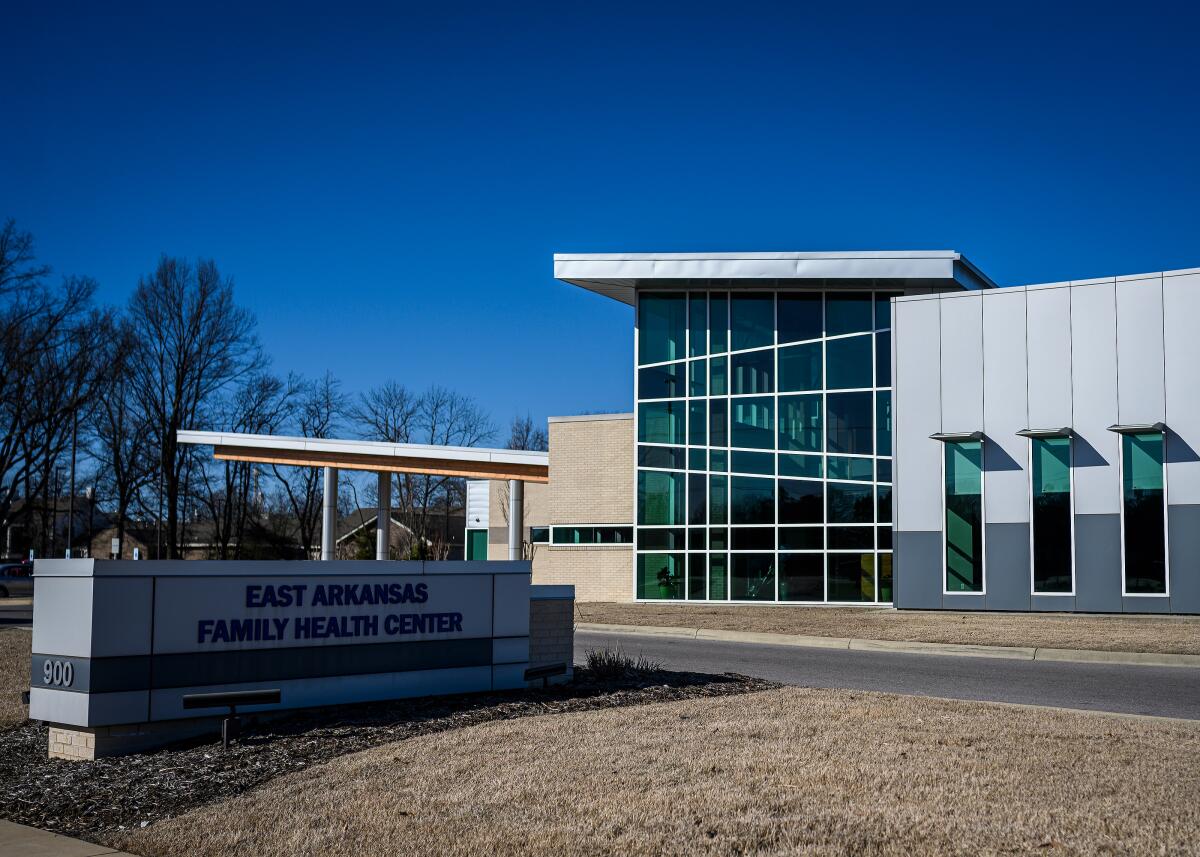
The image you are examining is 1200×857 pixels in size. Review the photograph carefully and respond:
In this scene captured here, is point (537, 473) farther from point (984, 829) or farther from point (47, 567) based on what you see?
point (984, 829)

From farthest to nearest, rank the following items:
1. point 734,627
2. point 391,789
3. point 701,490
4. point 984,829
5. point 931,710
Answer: point 701,490 → point 734,627 → point 931,710 → point 391,789 → point 984,829

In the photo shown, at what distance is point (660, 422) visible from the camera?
1302 inches

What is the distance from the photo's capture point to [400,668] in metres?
11.3

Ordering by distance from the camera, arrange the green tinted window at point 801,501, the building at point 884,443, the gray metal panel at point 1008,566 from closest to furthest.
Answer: the building at point 884,443 → the gray metal panel at point 1008,566 → the green tinted window at point 801,501

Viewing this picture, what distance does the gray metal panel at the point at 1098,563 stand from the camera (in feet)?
82.0

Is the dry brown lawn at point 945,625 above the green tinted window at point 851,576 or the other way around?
the other way around

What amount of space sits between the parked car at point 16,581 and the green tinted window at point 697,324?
85.1ft

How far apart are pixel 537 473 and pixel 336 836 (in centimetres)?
2990

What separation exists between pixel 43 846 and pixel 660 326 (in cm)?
2715

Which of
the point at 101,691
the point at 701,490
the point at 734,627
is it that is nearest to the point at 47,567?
the point at 101,691

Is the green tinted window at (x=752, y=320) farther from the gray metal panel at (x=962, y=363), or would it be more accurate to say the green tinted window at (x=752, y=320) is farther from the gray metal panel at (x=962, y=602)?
the gray metal panel at (x=962, y=602)

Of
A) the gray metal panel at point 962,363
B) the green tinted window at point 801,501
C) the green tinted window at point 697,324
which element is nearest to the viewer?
the gray metal panel at point 962,363

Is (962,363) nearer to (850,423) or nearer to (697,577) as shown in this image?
(850,423)

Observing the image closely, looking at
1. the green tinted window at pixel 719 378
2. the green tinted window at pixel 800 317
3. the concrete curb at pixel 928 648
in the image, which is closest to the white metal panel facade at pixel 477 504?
the green tinted window at pixel 719 378
